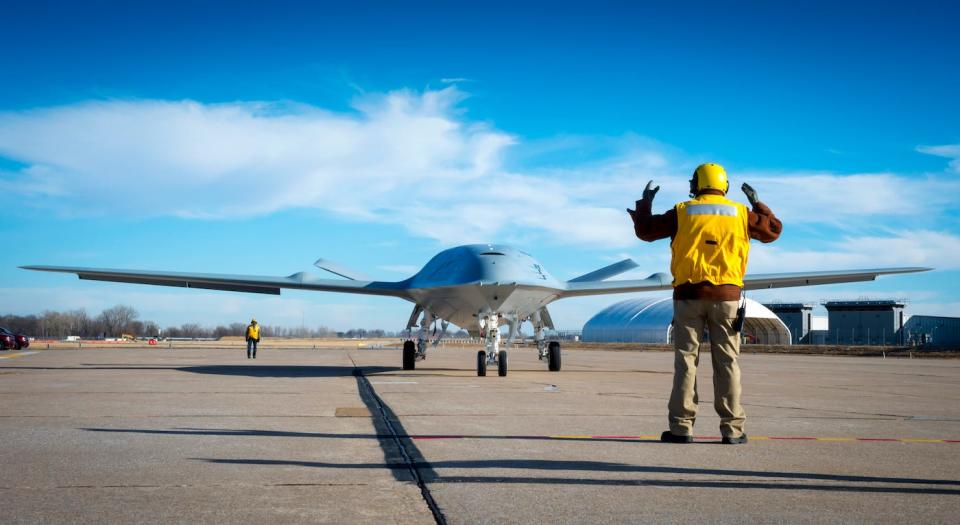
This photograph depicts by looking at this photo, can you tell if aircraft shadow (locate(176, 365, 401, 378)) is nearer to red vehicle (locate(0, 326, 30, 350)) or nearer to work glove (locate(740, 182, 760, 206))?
work glove (locate(740, 182, 760, 206))

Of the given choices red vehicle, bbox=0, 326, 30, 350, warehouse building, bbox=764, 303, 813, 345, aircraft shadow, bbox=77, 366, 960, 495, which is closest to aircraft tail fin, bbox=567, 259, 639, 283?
aircraft shadow, bbox=77, 366, 960, 495

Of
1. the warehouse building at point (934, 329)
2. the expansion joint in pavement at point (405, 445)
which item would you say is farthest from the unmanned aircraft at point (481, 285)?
the warehouse building at point (934, 329)

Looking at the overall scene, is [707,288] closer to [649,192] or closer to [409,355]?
[649,192]

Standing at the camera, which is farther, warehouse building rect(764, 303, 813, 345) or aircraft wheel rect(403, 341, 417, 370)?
warehouse building rect(764, 303, 813, 345)

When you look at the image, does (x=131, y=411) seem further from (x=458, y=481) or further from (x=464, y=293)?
(x=464, y=293)

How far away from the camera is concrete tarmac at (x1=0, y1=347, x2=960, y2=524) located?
4.09m

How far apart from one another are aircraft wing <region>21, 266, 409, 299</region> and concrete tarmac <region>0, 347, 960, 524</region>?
34.6 feet

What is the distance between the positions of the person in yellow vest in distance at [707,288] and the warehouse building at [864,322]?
3863 inches

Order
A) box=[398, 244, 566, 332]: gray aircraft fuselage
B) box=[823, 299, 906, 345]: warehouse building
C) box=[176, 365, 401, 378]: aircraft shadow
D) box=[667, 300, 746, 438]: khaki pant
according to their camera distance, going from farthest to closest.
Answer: box=[823, 299, 906, 345]: warehouse building → box=[176, 365, 401, 378]: aircraft shadow → box=[398, 244, 566, 332]: gray aircraft fuselage → box=[667, 300, 746, 438]: khaki pant

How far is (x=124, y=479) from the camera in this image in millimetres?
4871

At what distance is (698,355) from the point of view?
7.00m

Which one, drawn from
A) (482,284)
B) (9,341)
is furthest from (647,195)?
(9,341)

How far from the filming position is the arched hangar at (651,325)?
8700cm

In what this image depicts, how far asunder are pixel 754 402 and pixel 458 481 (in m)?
7.59
